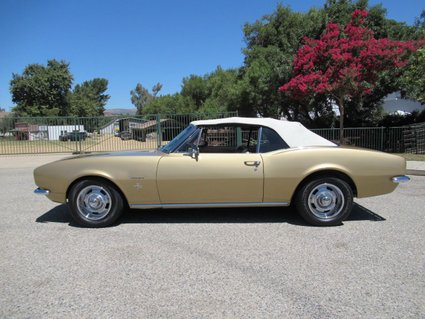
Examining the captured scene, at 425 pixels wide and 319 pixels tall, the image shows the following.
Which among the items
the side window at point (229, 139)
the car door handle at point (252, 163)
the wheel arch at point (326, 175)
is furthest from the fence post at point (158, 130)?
the wheel arch at point (326, 175)

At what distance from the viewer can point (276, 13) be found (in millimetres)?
25203

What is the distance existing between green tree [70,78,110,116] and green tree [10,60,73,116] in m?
3.39

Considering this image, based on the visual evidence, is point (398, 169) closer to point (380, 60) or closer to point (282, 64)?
point (380, 60)

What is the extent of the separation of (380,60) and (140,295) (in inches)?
590

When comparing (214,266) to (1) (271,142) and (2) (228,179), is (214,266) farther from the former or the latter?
(1) (271,142)

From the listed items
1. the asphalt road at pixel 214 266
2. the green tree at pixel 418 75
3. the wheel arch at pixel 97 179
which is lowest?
the asphalt road at pixel 214 266

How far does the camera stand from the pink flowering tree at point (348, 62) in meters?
14.9

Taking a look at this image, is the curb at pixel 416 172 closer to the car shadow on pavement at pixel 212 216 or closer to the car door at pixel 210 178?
the car shadow on pavement at pixel 212 216

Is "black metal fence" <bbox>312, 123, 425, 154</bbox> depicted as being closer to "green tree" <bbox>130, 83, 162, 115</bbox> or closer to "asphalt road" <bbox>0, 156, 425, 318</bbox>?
"asphalt road" <bbox>0, 156, 425, 318</bbox>

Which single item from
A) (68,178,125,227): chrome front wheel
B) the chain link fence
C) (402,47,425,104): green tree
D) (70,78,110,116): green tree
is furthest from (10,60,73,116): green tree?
(68,178,125,227): chrome front wheel

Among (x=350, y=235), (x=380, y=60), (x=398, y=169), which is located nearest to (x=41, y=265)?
(x=350, y=235)

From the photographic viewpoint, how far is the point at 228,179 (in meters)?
5.12

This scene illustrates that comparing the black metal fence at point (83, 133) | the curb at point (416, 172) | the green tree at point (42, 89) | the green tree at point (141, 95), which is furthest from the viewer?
the green tree at point (141, 95)

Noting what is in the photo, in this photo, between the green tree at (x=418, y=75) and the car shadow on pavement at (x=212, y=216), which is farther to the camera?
the green tree at (x=418, y=75)
